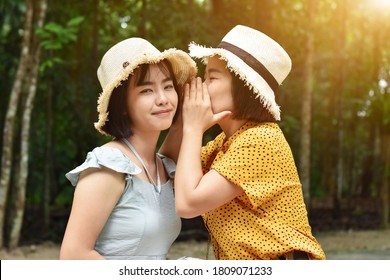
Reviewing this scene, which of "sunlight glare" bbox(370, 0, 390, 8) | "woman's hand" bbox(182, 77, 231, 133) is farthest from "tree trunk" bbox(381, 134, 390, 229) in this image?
"woman's hand" bbox(182, 77, 231, 133)

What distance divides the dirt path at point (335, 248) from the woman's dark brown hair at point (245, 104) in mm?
6902

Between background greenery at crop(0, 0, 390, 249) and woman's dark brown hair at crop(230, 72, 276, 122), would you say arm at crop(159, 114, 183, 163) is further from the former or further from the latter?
background greenery at crop(0, 0, 390, 249)

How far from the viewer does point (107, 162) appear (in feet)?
6.88

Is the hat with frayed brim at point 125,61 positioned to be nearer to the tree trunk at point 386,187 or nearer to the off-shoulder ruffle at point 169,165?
the off-shoulder ruffle at point 169,165

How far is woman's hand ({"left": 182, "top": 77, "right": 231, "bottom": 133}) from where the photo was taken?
225cm

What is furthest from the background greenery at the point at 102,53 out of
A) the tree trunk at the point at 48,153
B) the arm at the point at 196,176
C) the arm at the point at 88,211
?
the arm at the point at 88,211

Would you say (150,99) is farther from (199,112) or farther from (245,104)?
(245,104)

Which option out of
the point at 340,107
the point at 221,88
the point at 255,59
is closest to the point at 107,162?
the point at 221,88

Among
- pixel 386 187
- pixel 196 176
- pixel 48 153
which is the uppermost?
pixel 196 176

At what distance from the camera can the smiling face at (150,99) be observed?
2.29 metres

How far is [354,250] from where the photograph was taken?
1023 cm

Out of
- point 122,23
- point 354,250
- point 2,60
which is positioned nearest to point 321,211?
point 354,250

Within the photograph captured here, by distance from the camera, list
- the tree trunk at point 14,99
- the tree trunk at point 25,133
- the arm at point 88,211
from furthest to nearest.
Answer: the tree trunk at point 25,133
the tree trunk at point 14,99
the arm at point 88,211

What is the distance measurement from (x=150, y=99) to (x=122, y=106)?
12 cm
